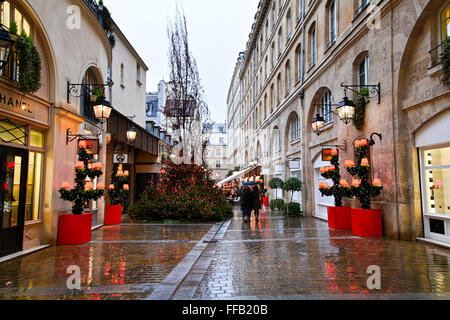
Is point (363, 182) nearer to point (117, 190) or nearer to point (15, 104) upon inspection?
point (15, 104)

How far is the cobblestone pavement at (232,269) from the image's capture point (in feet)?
14.3

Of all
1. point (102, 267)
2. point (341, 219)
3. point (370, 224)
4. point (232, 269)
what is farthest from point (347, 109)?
point (102, 267)

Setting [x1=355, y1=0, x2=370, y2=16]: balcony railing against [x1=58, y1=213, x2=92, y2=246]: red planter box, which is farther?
[x1=355, y1=0, x2=370, y2=16]: balcony railing

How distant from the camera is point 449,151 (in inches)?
289

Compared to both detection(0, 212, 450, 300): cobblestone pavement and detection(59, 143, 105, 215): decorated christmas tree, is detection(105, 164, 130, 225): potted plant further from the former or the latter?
detection(59, 143, 105, 215): decorated christmas tree

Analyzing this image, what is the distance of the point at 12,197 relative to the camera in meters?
6.82

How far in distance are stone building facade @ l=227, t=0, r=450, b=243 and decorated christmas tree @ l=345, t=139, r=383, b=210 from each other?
464 millimetres

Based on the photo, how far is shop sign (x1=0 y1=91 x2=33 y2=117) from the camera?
632cm

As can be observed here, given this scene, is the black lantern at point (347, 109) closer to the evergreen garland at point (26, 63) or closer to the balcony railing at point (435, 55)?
the balcony railing at point (435, 55)

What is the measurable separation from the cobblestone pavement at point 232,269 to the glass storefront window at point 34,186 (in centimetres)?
107

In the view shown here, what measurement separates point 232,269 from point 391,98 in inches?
273

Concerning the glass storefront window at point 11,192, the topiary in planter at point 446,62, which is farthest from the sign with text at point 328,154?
the glass storefront window at point 11,192

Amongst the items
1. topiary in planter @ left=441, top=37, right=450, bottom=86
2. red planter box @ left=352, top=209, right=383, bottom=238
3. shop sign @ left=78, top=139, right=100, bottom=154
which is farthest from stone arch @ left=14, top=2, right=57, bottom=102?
topiary in planter @ left=441, top=37, right=450, bottom=86
